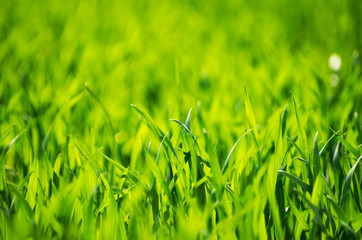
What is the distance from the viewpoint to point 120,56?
5.53ft

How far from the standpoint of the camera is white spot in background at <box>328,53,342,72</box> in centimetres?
159

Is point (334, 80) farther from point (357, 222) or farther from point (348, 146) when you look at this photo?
point (357, 222)

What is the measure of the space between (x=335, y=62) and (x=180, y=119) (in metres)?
1.02

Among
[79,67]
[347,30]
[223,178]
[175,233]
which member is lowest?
[175,233]

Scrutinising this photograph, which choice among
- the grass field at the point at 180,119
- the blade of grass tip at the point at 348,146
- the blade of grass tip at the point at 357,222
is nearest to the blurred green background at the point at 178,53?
the grass field at the point at 180,119

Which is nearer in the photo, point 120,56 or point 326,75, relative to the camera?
point 326,75

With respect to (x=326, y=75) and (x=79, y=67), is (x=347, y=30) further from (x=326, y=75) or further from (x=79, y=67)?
(x=79, y=67)

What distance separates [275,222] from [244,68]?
986 millimetres

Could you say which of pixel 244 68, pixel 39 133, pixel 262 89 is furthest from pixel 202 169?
pixel 244 68

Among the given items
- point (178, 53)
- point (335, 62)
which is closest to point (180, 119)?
point (178, 53)

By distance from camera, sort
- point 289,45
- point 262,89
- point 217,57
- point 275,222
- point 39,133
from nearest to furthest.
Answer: point 275,222 < point 39,133 < point 262,89 < point 217,57 < point 289,45

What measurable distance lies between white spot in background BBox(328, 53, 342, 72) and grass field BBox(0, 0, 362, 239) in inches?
0.5

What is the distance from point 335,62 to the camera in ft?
5.35

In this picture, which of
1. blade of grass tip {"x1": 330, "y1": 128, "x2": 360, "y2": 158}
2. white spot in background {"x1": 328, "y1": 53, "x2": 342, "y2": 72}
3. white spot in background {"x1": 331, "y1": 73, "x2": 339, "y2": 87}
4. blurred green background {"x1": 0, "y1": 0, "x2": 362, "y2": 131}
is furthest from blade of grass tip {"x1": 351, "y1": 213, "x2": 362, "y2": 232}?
white spot in background {"x1": 328, "y1": 53, "x2": 342, "y2": 72}
